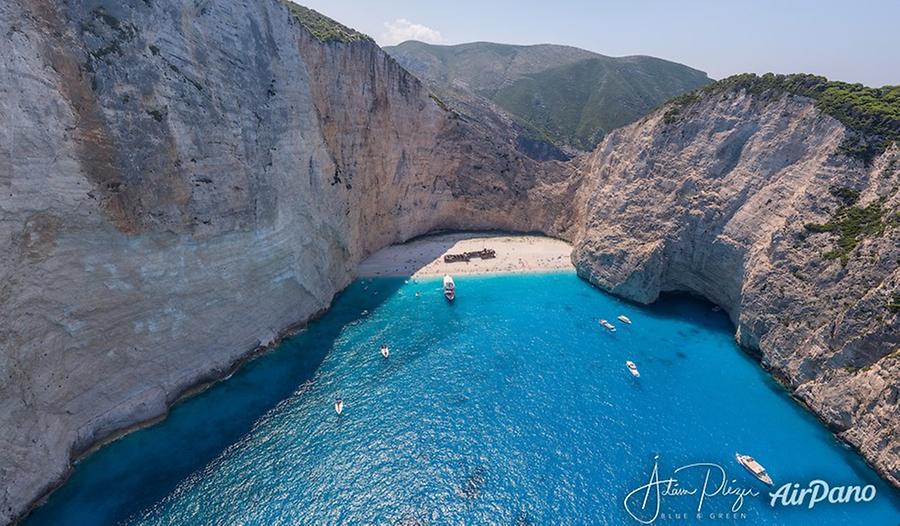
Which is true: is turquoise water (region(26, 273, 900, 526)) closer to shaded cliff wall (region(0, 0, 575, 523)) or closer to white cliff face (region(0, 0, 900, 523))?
white cliff face (region(0, 0, 900, 523))

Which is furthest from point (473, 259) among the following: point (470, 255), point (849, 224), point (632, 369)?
point (849, 224)

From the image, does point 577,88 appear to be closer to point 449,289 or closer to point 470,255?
point 470,255

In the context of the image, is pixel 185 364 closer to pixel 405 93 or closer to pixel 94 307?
pixel 94 307

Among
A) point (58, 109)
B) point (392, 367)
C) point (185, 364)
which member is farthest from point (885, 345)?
point (58, 109)

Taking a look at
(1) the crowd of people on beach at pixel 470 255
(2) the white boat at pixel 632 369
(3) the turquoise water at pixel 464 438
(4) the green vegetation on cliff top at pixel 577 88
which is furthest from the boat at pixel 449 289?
(4) the green vegetation on cliff top at pixel 577 88

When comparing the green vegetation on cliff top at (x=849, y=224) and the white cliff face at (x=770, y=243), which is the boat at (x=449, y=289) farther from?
the green vegetation on cliff top at (x=849, y=224)

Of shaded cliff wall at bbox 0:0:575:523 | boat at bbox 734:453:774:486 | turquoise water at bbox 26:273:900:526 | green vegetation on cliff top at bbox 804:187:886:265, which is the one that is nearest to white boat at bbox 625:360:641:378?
turquoise water at bbox 26:273:900:526
